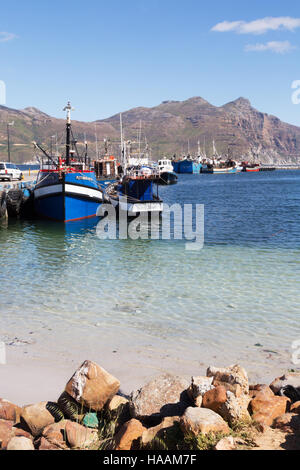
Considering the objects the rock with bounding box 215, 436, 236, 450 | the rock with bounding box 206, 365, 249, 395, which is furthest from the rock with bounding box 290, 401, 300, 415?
the rock with bounding box 215, 436, 236, 450

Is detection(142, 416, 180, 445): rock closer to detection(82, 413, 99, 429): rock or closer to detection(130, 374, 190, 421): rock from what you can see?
detection(130, 374, 190, 421): rock

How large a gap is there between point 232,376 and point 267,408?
0.66m

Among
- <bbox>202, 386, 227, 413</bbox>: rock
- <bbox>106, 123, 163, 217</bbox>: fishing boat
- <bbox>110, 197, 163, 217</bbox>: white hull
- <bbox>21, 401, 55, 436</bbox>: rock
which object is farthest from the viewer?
<bbox>106, 123, 163, 217</bbox>: fishing boat

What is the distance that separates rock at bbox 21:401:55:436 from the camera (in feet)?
19.9

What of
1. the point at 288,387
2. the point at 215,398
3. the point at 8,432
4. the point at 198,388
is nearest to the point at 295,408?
the point at 288,387

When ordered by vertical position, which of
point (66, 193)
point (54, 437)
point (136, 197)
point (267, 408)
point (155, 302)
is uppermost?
point (66, 193)

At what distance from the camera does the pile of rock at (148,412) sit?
18.0ft

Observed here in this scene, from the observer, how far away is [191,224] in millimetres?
34781

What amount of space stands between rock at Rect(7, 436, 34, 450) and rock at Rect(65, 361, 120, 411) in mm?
1172

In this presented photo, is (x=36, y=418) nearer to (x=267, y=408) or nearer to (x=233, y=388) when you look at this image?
(x=233, y=388)

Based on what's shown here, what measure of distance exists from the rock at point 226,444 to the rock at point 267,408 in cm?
83

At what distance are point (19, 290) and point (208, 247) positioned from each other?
470 inches

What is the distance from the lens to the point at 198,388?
614cm

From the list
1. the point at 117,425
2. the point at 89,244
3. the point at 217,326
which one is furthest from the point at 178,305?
the point at 89,244
